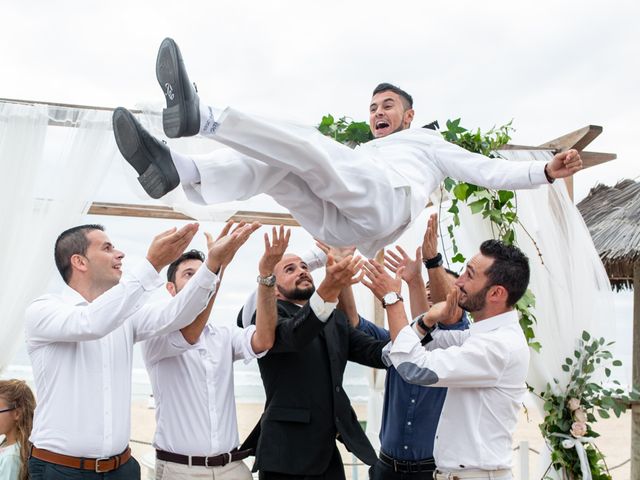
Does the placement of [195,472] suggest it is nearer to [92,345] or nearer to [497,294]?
[92,345]

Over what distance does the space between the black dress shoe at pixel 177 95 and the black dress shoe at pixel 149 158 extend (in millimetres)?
101

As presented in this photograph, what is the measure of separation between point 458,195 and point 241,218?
181 cm

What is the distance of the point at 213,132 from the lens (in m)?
2.48

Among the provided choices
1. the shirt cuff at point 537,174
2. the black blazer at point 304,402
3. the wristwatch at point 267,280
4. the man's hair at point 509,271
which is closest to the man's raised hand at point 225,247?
the wristwatch at point 267,280

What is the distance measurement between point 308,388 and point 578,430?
188 cm

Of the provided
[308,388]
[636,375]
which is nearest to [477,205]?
[308,388]

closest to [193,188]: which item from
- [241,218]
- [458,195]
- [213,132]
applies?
[213,132]

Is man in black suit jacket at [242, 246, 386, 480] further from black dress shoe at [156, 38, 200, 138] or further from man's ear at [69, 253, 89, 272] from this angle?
black dress shoe at [156, 38, 200, 138]

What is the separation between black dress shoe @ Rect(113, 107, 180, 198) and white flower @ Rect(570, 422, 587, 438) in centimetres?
313

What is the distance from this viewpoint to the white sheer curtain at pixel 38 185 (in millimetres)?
4477

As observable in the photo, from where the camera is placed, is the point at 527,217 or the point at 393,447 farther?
the point at 527,217

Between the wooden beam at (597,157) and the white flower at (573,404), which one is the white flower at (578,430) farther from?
the wooden beam at (597,157)

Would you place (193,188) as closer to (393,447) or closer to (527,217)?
(393,447)

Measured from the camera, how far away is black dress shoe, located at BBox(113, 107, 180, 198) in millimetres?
2564
